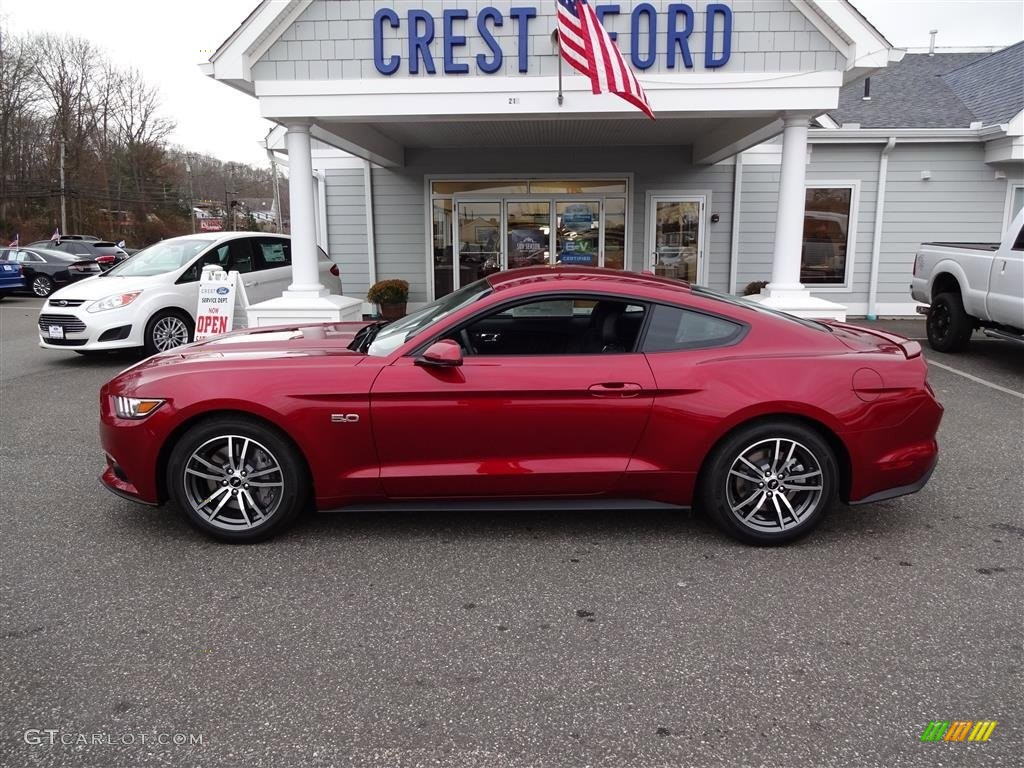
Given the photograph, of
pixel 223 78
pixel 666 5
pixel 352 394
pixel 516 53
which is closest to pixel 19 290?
pixel 223 78

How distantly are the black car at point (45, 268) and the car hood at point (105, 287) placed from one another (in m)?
12.3

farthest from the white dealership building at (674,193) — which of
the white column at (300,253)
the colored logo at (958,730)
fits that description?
the colored logo at (958,730)

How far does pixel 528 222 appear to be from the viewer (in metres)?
13.5

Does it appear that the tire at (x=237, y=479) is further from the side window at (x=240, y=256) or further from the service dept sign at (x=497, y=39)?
the side window at (x=240, y=256)

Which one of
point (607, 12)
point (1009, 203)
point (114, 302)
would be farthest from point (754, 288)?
point (114, 302)

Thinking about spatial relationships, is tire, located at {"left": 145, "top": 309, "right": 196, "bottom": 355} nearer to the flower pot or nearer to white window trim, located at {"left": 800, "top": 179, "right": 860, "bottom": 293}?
the flower pot

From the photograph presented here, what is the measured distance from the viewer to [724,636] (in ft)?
10.3

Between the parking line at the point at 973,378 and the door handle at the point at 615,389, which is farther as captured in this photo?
the parking line at the point at 973,378

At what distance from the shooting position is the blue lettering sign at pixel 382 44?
27.5 ft

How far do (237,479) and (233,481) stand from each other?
2 centimetres

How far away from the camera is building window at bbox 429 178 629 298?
1334cm

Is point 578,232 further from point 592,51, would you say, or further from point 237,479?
point 237,479

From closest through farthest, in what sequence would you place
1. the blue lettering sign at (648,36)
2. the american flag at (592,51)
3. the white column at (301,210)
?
1. the american flag at (592,51)
2. the blue lettering sign at (648,36)
3. the white column at (301,210)

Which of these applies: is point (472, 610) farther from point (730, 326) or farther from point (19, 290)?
point (19, 290)
